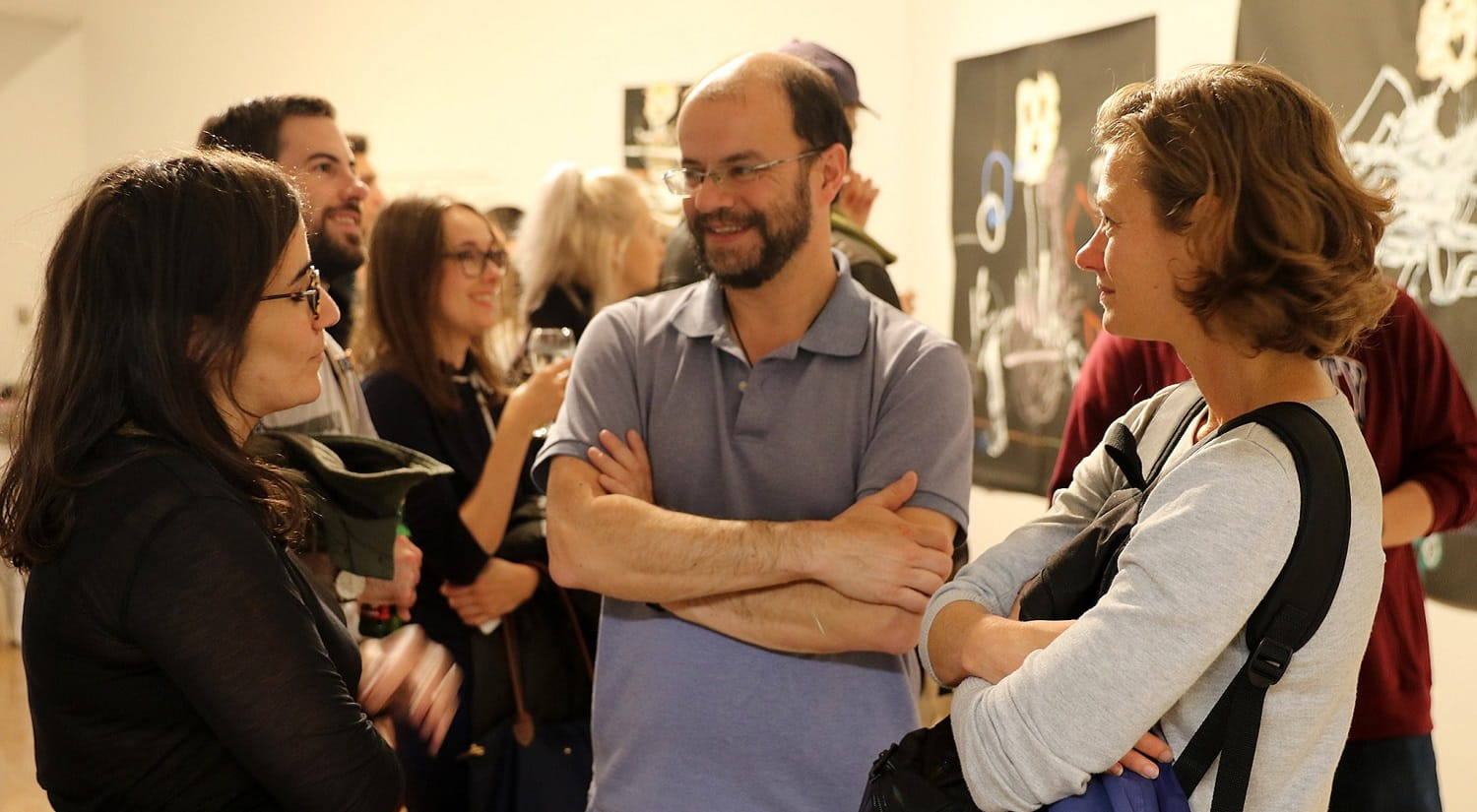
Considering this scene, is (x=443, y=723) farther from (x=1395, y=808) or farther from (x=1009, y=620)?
(x=1395, y=808)

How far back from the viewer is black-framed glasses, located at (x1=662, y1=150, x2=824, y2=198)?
7.18 feet

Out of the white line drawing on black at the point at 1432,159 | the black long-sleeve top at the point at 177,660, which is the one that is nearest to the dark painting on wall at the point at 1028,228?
the white line drawing on black at the point at 1432,159

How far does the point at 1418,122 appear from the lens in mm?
3221

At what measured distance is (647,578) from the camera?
1968 millimetres

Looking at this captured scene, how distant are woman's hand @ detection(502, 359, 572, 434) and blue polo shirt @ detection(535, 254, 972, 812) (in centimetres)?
74

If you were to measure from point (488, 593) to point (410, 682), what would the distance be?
103 cm

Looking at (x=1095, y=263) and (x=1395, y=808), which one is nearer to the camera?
(x=1095, y=263)

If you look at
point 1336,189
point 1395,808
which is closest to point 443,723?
point 1336,189

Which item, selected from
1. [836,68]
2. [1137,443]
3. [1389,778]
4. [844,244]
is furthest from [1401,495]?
[836,68]

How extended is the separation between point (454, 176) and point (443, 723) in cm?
542

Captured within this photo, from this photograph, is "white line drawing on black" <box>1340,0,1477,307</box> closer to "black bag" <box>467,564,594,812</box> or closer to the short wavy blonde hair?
the short wavy blonde hair

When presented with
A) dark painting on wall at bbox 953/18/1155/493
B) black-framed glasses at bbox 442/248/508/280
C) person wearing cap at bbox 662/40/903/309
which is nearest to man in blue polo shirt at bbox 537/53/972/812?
person wearing cap at bbox 662/40/903/309

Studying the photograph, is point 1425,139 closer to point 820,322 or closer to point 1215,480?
point 820,322

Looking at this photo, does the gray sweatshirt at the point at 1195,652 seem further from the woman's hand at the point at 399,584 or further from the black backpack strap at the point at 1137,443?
the woman's hand at the point at 399,584
